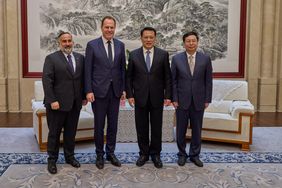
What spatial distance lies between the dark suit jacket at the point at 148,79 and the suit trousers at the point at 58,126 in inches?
27.6

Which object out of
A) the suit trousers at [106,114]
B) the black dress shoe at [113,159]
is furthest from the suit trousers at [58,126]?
the black dress shoe at [113,159]

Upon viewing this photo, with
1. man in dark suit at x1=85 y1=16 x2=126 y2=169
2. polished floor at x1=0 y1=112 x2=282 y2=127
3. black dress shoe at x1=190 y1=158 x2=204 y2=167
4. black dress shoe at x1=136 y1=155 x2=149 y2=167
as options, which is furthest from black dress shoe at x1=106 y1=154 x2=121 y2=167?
polished floor at x1=0 y1=112 x2=282 y2=127

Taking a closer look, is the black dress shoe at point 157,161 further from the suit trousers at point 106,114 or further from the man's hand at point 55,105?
the man's hand at point 55,105

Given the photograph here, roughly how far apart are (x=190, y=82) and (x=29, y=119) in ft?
13.4

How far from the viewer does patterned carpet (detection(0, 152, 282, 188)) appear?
4191 mm

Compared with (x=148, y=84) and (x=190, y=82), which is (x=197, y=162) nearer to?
(x=190, y=82)

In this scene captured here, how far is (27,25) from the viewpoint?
8227mm

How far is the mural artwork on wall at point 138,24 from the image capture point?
8.27 metres

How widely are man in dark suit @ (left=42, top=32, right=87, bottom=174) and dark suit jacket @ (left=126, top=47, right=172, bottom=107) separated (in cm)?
57

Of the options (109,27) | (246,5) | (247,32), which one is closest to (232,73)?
(247,32)

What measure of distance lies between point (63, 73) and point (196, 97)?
1.54 meters

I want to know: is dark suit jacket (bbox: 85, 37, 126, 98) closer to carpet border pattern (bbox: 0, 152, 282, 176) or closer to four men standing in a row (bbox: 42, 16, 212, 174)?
four men standing in a row (bbox: 42, 16, 212, 174)

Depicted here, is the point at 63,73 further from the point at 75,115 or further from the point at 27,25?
the point at 27,25

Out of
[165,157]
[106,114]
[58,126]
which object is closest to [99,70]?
[106,114]
